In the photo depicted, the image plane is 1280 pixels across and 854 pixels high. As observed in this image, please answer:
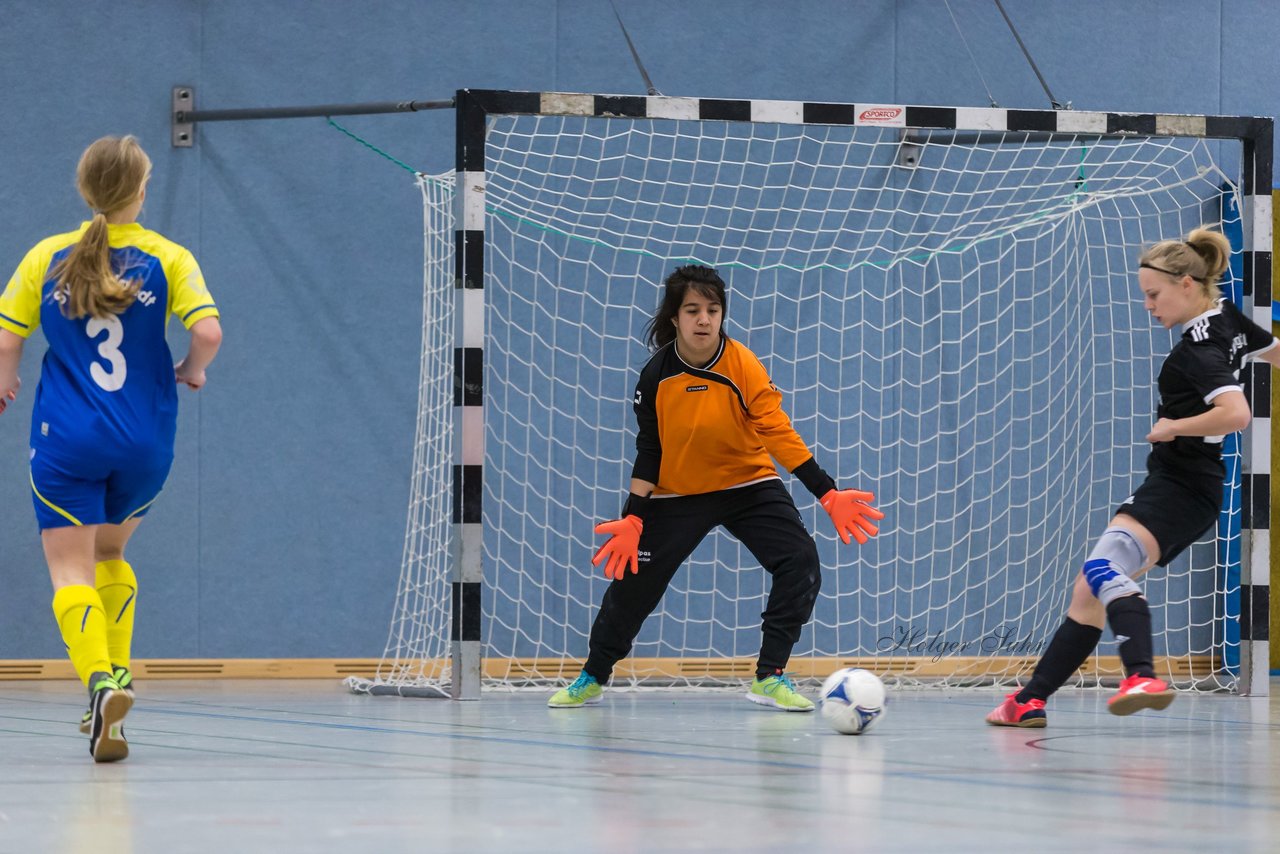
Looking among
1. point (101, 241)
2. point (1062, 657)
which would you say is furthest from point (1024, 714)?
point (101, 241)

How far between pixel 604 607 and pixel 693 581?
8.56 feet

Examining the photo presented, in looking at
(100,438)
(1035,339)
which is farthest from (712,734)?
(1035,339)

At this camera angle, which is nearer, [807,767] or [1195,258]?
[807,767]

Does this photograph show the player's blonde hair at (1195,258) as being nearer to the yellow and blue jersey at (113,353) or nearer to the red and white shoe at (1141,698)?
the red and white shoe at (1141,698)

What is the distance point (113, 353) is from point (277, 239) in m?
4.51

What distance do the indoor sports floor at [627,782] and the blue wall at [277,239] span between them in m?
2.34

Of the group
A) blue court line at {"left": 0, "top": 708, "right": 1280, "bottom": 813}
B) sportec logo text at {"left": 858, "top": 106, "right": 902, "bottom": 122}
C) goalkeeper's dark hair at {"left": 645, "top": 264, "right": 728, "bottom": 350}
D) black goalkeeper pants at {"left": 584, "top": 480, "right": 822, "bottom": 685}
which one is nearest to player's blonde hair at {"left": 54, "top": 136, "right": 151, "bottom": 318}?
blue court line at {"left": 0, "top": 708, "right": 1280, "bottom": 813}

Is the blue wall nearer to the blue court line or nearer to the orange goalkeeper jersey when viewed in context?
the orange goalkeeper jersey

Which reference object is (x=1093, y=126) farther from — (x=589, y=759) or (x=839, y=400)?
(x=589, y=759)

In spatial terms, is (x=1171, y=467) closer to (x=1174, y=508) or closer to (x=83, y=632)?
(x=1174, y=508)

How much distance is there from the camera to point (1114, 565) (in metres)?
5.46

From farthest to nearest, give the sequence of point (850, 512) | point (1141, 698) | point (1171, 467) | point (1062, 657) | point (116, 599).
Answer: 1. point (850, 512)
2. point (1062, 657)
3. point (1171, 467)
4. point (1141, 698)
5. point (116, 599)

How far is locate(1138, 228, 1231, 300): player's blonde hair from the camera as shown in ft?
18.5

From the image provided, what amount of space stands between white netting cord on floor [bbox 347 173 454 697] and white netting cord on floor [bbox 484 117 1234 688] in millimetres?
308
